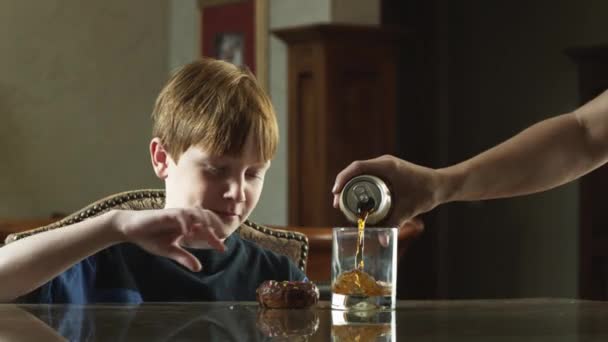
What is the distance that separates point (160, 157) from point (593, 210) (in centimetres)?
435

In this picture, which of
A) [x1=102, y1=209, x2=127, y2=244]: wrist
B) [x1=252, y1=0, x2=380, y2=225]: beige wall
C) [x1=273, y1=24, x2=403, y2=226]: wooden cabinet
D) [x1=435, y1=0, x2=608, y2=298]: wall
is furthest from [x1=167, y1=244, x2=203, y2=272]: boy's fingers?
[x1=435, y1=0, x2=608, y2=298]: wall

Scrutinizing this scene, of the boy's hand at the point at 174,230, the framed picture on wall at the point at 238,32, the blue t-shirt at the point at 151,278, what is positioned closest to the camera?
the boy's hand at the point at 174,230

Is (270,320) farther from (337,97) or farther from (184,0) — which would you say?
(184,0)

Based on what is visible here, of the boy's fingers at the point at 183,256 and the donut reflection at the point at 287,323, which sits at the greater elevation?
the boy's fingers at the point at 183,256

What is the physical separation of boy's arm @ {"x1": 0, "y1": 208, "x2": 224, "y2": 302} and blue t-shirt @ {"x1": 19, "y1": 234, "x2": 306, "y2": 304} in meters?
0.13

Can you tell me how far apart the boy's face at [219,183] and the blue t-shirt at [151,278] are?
0.10 meters

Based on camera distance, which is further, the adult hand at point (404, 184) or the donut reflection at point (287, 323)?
the adult hand at point (404, 184)

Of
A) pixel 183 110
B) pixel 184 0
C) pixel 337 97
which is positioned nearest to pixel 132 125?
pixel 184 0

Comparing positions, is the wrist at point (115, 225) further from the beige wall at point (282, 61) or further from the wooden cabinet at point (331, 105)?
the beige wall at point (282, 61)

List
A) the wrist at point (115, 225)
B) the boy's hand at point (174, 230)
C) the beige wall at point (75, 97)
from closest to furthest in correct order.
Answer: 1. the boy's hand at point (174, 230)
2. the wrist at point (115, 225)
3. the beige wall at point (75, 97)

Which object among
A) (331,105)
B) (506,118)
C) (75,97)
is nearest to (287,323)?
(331,105)

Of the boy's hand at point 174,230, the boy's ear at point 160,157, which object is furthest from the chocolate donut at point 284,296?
the boy's ear at point 160,157

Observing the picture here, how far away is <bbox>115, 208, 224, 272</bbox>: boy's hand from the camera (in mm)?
1156

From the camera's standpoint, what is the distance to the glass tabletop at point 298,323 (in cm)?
101
